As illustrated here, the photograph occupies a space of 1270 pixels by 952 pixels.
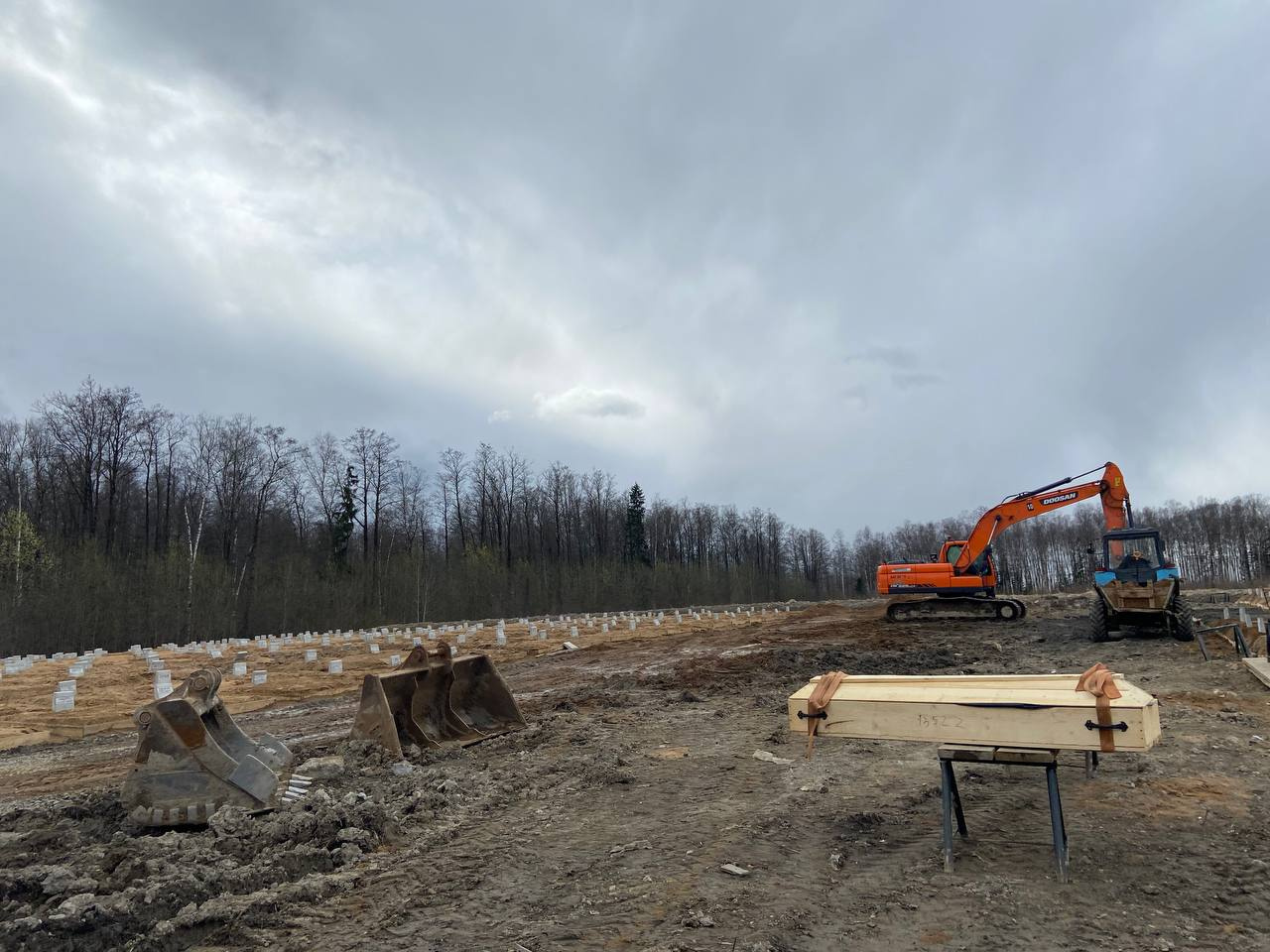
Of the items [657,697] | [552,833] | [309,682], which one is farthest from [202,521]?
[552,833]

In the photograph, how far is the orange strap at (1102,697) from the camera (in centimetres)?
351

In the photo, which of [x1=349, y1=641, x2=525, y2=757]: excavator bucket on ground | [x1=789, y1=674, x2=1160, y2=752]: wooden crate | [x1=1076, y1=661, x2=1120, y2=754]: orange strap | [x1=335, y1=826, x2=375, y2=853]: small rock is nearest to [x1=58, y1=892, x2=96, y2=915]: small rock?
[x1=335, y1=826, x2=375, y2=853]: small rock

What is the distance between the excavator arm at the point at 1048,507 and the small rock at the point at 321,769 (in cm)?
1908

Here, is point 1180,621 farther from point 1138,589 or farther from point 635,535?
point 635,535

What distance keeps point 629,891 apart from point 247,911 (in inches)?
81.2

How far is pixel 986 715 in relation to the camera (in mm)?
3811

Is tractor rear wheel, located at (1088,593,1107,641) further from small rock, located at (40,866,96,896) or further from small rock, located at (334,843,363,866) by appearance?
small rock, located at (40,866,96,896)

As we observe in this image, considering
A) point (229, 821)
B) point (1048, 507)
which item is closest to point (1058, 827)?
point (229, 821)

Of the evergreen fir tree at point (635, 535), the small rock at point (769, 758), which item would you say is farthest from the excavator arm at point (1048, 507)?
the evergreen fir tree at point (635, 535)

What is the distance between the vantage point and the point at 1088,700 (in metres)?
3.68

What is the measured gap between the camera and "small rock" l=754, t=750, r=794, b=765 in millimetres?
6916

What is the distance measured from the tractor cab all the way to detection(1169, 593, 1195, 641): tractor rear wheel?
1.93ft

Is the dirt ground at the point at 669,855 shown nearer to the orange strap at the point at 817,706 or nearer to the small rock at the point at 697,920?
the small rock at the point at 697,920

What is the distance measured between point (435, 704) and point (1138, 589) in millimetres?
14983
